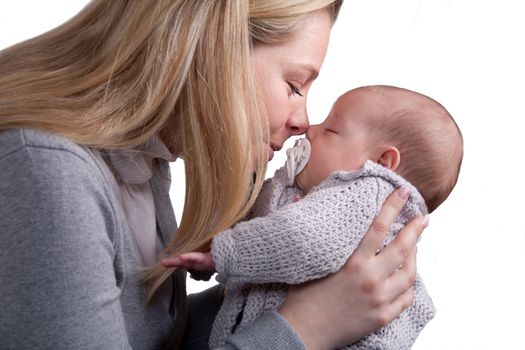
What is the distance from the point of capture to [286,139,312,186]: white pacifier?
5.50 feet

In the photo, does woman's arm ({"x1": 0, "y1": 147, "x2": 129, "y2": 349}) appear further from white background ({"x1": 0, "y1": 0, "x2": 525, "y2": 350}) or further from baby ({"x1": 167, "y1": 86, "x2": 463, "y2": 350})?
white background ({"x1": 0, "y1": 0, "x2": 525, "y2": 350})

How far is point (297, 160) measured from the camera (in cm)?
169

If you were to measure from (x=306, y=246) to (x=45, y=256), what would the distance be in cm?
44

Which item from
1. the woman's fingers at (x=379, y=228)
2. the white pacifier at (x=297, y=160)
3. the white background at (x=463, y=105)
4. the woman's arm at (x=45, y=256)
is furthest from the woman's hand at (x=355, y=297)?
the white background at (x=463, y=105)

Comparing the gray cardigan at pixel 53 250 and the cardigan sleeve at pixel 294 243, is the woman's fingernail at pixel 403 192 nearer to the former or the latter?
the cardigan sleeve at pixel 294 243

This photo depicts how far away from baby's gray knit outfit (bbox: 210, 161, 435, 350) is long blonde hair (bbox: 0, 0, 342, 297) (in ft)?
0.40

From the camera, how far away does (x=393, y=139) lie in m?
1.64

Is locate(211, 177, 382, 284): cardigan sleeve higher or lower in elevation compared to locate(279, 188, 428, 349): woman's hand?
higher

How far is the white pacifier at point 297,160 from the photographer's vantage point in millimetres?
1677

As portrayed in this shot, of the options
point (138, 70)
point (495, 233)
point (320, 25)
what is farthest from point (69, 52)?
point (495, 233)

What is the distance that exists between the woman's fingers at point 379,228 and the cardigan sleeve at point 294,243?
1.0 inches

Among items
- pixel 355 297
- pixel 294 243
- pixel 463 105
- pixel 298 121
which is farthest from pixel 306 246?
pixel 463 105

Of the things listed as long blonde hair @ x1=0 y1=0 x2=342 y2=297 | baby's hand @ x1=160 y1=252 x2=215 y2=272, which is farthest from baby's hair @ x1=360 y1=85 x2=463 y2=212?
baby's hand @ x1=160 y1=252 x2=215 y2=272

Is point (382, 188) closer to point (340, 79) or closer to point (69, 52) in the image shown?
point (69, 52)
